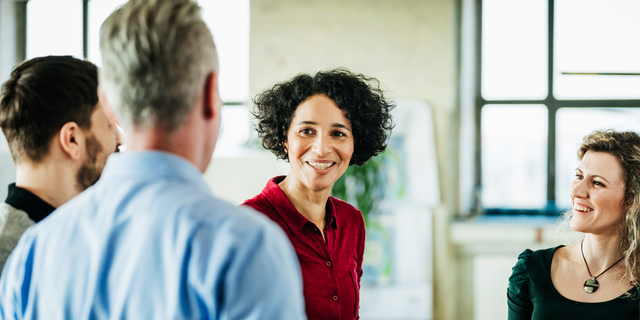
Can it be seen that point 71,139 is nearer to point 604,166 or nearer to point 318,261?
point 318,261

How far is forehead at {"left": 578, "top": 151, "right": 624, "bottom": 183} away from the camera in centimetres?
171

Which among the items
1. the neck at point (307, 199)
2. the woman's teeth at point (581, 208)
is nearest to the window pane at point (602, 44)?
the woman's teeth at point (581, 208)

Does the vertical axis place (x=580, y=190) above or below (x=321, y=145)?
below

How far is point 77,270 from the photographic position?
621 mm

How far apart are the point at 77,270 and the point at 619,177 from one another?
1746mm

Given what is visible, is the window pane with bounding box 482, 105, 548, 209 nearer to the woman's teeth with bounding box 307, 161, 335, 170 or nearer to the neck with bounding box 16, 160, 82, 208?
the woman's teeth with bounding box 307, 161, 335, 170

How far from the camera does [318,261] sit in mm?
1513

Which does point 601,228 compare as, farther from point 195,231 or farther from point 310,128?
point 195,231

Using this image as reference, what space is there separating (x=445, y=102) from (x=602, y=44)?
1555mm

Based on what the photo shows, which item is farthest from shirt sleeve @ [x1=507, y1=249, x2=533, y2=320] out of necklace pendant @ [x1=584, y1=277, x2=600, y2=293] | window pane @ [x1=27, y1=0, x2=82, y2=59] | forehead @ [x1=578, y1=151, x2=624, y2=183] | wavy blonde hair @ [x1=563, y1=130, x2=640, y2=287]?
window pane @ [x1=27, y1=0, x2=82, y2=59]

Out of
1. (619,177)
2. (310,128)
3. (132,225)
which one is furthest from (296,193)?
(619,177)

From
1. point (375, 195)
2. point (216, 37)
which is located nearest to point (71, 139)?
point (375, 195)

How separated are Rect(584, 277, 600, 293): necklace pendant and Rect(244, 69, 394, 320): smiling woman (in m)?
0.78

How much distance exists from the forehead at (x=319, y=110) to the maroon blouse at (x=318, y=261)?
0.83 feet
